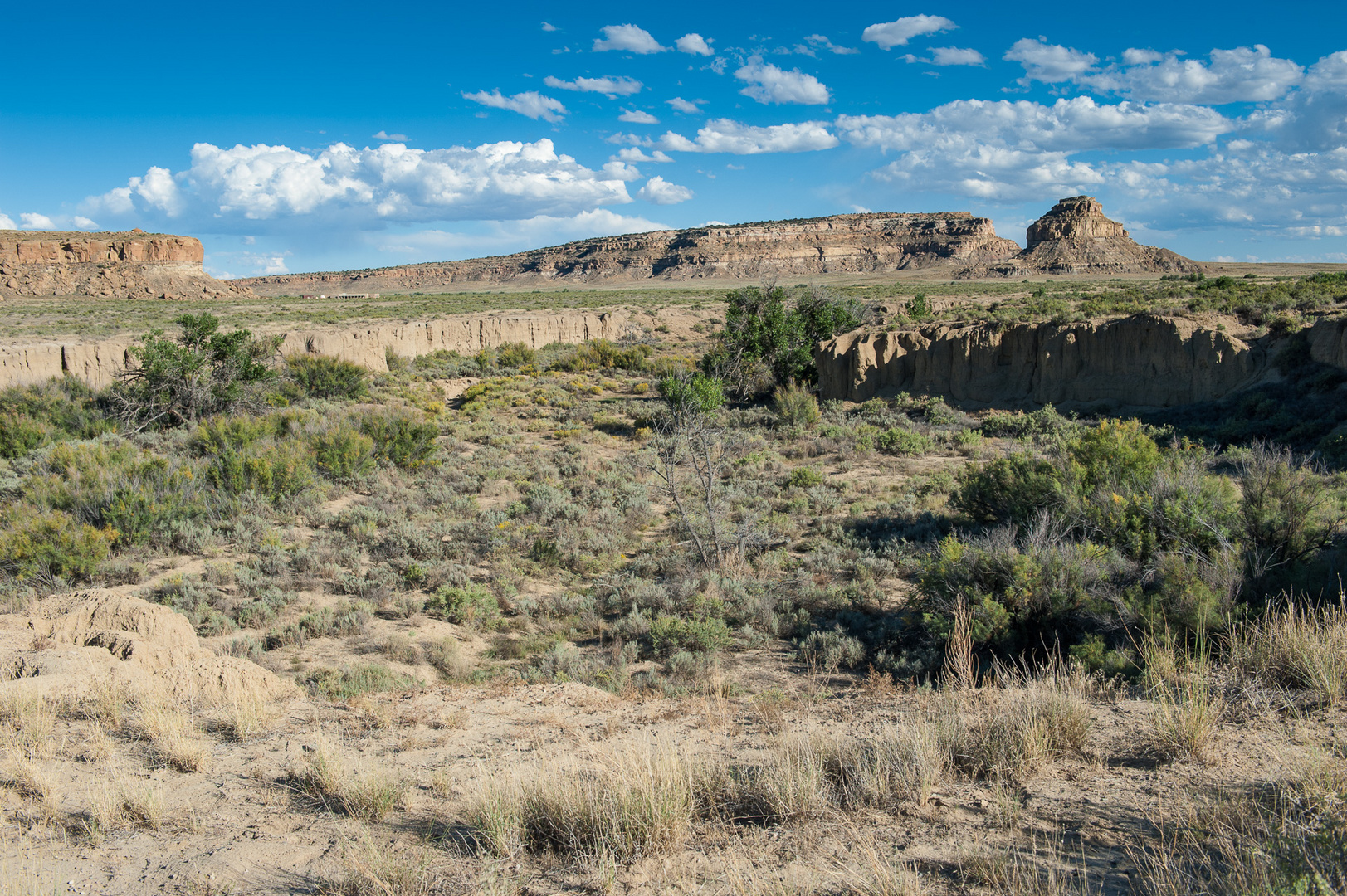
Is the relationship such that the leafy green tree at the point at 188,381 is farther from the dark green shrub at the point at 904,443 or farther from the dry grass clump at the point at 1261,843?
the dry grass clump at the point at 1261,843

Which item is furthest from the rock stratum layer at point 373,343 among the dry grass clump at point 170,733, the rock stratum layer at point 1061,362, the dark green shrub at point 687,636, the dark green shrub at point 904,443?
the dark green shrub at point 687,636

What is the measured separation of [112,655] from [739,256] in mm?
117171

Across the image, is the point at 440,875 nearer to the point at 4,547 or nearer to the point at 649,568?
the point at 649,568

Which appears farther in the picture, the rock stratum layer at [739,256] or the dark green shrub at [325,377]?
the rock stratum layer at [739,256]

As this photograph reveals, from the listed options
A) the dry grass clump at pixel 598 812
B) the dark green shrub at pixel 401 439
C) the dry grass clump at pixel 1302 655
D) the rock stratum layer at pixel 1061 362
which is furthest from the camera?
the rock stratum layer at pixel 1061 362

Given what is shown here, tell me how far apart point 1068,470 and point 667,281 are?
106 metres

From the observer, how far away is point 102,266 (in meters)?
70.9

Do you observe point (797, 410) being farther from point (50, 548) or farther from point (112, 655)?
point (112, 655)

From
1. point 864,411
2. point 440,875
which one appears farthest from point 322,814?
point 864,411

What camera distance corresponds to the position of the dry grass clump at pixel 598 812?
10.6 feet

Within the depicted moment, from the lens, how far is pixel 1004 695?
4395 mm

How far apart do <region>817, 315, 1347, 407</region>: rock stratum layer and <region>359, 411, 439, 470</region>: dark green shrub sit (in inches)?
525

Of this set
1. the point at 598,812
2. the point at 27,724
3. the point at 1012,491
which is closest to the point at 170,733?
the point at 27,724

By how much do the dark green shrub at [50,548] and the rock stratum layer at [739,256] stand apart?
4161 inches
